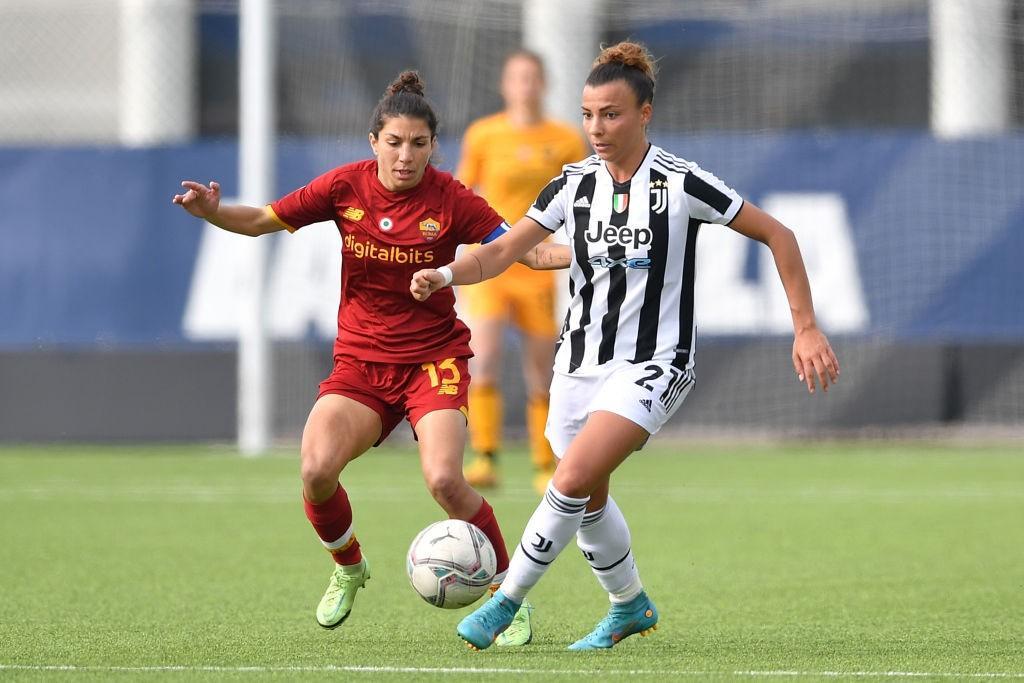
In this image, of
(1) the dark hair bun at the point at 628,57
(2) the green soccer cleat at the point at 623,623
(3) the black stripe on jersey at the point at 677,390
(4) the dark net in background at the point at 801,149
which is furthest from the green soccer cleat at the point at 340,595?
(4) the dark net in background at the point at 801,149

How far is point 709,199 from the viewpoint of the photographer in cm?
504

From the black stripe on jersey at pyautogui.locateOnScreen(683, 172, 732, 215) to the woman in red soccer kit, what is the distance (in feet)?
1.94

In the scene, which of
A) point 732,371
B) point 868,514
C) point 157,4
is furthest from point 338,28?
point 868,514

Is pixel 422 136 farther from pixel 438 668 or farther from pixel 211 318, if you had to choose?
pixel 211 318

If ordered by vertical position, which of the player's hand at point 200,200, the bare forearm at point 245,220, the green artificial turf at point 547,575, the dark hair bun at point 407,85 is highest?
the dark hair bun at point 407,85

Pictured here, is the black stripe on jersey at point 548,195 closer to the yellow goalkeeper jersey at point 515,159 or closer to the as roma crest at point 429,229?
the as roma crest at point 429,229

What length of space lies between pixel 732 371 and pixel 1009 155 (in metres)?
2.77

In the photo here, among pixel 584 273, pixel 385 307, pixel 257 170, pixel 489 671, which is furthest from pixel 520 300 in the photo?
pixel 489 671

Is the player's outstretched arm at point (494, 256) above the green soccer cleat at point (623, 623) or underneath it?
above

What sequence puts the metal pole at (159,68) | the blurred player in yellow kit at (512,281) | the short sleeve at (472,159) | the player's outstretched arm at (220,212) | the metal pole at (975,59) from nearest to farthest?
the player's outstretched arm at (220,212) < the blurred player in yellow kit at (512,281) < the short sleeve at (472,159) < the metal pole at (975,59) < the metal pole at (159,68)

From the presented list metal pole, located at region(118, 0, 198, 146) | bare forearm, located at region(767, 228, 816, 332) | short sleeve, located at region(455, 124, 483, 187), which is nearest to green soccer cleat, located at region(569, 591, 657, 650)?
bare forearm, located at region(767, 228, 816, 332)

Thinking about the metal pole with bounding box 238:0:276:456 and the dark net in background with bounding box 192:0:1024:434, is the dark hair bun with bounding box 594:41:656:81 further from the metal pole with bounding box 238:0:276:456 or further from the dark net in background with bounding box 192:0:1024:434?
the dark net in background with bounding box 192:0:1024:434

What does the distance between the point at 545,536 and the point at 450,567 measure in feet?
1.08

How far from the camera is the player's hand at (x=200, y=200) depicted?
5.38 meters
